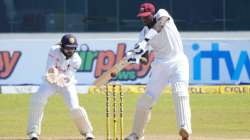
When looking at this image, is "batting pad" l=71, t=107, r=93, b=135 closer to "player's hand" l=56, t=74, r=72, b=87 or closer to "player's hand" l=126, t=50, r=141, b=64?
"player's hand" l=56, t=74, r=72, b=87

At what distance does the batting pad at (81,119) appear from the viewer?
42.3ft

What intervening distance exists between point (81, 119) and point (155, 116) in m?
4.92

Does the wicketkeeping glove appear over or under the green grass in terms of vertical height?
over

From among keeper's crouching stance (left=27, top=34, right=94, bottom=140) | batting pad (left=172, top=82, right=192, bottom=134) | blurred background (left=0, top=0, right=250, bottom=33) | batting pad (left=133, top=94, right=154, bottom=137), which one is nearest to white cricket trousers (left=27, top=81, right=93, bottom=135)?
keeper's crouching stance (left=27, top=34, right=94, bottom=140)

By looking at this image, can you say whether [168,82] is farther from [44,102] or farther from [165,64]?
[44,102]

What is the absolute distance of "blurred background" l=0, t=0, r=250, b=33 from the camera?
29.1 meters

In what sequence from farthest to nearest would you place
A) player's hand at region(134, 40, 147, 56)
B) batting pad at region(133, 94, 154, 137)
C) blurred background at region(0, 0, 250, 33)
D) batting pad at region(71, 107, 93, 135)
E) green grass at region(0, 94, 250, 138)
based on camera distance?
blurred background at region(0, 0, 250, 33) → green grass at region(0, 94, 250, 138) → batting pad at region(71, 107, 93, 135) → batting pad at region(133, 94, 154, 137) → player's hand at region(134, 40, 147, 56)

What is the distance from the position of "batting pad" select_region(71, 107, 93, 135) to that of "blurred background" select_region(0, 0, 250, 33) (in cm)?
1609

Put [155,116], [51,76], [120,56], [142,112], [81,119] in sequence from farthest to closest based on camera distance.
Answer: [120,56] < [155,116] < [81,119] < [51,76] < [142,112]

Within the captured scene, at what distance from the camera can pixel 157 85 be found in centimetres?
1191

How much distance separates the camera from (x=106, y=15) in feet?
96.1

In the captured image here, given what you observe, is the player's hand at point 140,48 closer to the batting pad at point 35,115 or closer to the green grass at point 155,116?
the batting pad at point 35,115

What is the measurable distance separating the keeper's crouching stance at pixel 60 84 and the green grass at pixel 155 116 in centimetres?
170

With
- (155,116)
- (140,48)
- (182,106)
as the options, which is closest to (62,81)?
(140,48)
